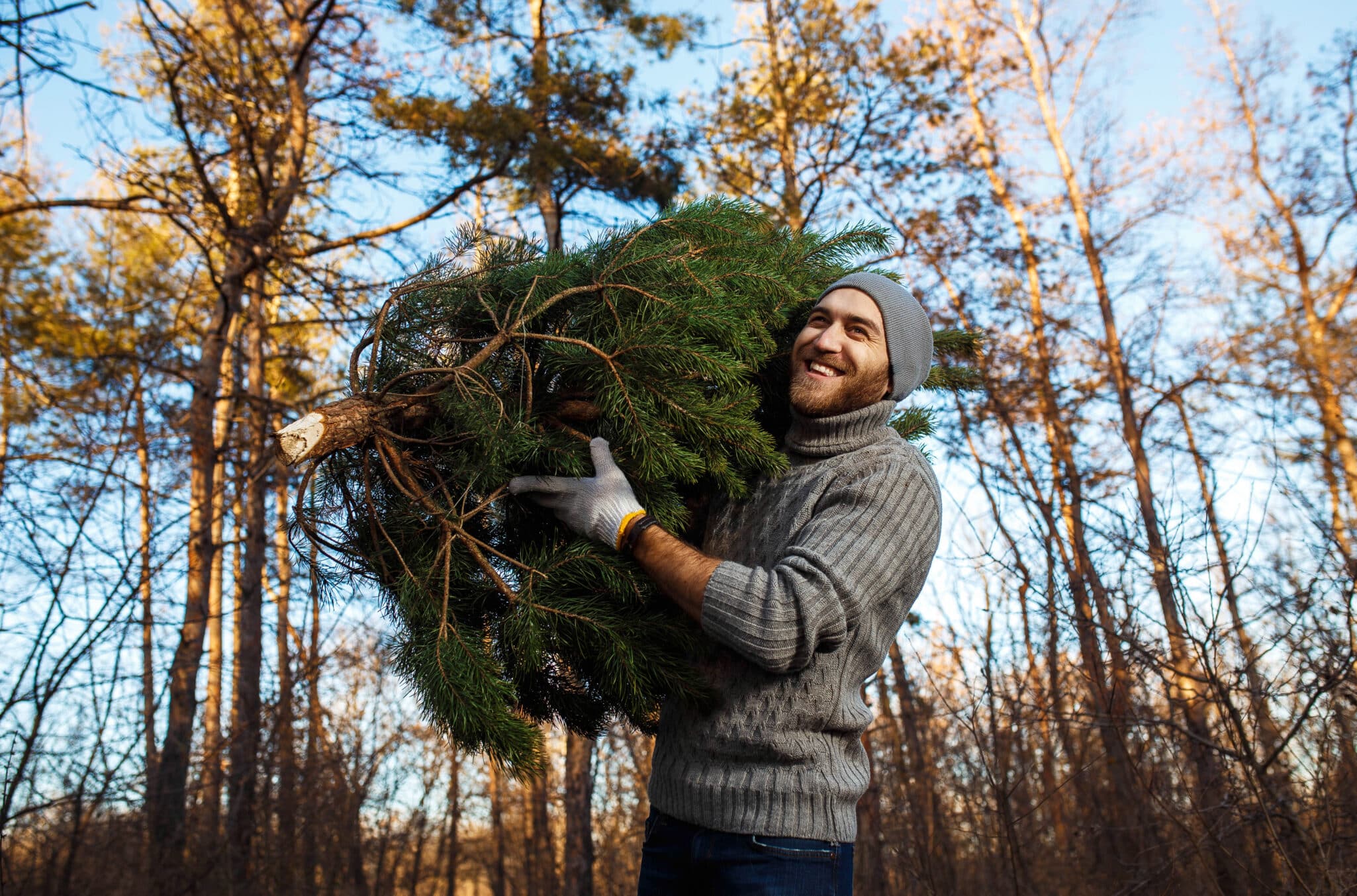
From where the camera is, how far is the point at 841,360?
2.21m

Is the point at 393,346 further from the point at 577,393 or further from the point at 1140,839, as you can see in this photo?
the point at 1140,839

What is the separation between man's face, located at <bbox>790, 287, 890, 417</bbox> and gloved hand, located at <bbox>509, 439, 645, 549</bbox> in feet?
1.60

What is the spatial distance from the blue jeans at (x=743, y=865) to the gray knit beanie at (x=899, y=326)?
1050 millimetres

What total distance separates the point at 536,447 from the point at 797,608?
0.66 meters

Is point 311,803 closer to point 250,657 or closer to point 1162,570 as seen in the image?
point 250,657

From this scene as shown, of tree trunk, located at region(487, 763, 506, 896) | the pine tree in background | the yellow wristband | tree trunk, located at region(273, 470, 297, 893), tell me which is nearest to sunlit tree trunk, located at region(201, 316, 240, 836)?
tree trunk, located at region(273, 470, 297, 893)

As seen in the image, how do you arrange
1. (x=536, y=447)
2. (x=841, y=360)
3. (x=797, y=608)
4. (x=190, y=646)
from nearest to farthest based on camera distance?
(x=797, y=608)
(x=536, y=447)
(x=841, y=360)
(x=190, y=646)

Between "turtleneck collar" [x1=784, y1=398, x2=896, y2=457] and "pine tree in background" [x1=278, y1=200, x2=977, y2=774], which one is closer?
"pine tree in background" [x1=278, y1=200, x2=977, y2=774]

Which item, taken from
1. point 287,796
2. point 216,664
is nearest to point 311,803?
point 287,796

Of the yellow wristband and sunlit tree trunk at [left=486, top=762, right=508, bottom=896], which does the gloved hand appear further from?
sunlit tree trunk at [left=486, top=762, right=508, bottom=896]

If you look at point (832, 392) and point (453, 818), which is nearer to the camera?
point (832, 392)

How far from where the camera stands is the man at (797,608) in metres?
1.87

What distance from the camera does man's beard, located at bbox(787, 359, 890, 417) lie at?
2209 mm

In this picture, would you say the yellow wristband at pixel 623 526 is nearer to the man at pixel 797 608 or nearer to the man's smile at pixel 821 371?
the man at pixel 797 608
